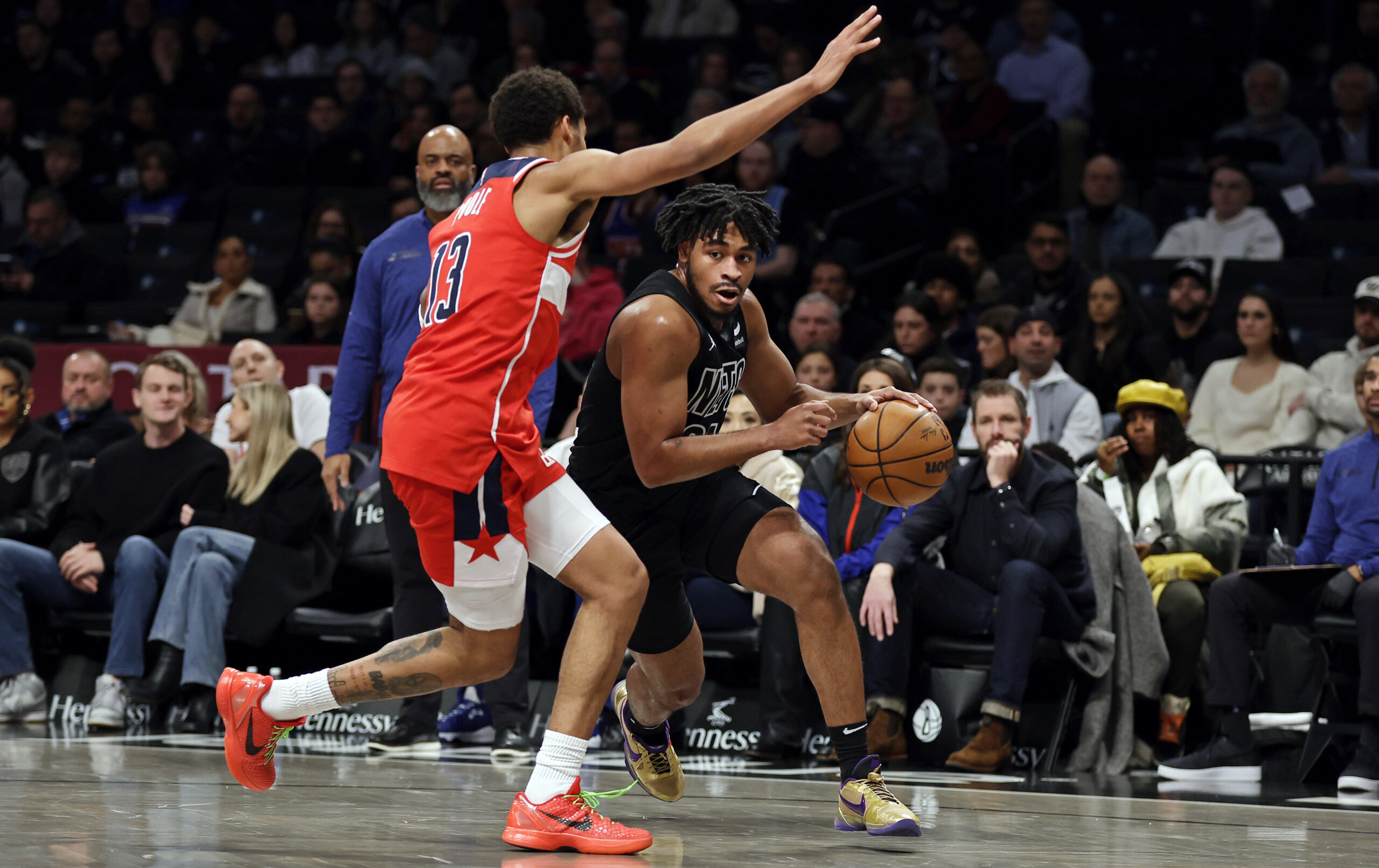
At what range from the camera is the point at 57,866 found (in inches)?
130

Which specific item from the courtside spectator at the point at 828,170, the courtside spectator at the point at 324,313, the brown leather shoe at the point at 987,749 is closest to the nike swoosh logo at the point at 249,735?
the brown leather shoe at the point at 987,749

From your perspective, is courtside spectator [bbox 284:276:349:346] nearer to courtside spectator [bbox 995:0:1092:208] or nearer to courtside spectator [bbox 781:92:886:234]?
courtside spectator [bbox 781:92:886:234]

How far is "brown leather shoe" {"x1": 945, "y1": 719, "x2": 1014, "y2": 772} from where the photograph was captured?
6.04 m

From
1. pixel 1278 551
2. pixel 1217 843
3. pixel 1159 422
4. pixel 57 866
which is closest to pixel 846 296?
pixel 1159 422

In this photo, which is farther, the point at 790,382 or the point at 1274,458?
the point at 1274,458

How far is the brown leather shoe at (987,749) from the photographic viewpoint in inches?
238

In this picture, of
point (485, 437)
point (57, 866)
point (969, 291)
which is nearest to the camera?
point (57, 866)

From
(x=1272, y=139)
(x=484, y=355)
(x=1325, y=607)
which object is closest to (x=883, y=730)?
(x=1325, y=607)

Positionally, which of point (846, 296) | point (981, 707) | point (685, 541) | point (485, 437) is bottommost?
point (981, 707)

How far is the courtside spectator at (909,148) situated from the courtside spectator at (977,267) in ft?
3.68

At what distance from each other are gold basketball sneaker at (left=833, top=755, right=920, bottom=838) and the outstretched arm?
1625 millimetres

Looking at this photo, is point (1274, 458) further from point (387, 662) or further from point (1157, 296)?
point (387, 662)

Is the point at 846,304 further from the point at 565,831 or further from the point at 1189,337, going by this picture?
the point at 565,831

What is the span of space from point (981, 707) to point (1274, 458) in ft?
6.08
